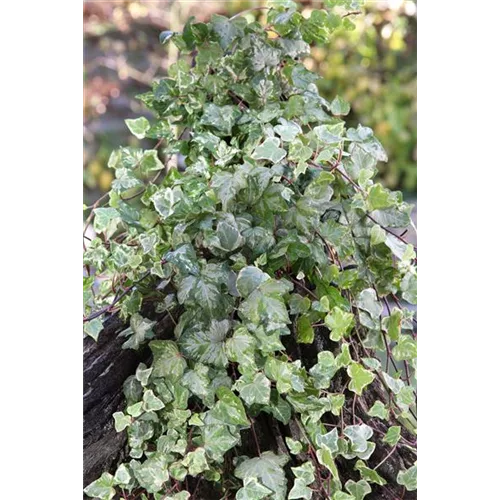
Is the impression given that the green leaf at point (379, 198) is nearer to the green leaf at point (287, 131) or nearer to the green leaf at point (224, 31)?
the green leaf at point (287, 131)

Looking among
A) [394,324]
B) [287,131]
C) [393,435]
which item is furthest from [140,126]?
[393,435]

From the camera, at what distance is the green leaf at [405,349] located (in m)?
0.93

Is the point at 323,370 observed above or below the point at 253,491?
above

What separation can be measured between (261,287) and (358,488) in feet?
1.04

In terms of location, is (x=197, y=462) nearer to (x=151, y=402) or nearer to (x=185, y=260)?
(x=151, y=402)

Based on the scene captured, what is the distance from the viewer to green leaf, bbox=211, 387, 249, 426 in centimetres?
85

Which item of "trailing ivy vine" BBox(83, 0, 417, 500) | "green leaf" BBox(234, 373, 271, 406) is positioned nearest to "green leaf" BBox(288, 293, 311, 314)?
"trailing ivy vine" BBox(83, 0, 417, 500)

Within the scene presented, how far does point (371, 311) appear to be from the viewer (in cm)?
93

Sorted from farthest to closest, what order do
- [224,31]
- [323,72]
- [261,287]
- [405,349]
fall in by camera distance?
[323,72]
[224,31]
[405,349]
[261,287]

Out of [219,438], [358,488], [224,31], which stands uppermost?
[224,31]

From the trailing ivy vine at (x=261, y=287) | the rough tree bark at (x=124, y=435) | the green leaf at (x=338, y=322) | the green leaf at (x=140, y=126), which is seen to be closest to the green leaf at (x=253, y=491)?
the trailing ivy vine at (x=261, y=287)

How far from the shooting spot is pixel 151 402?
35.6 inches
